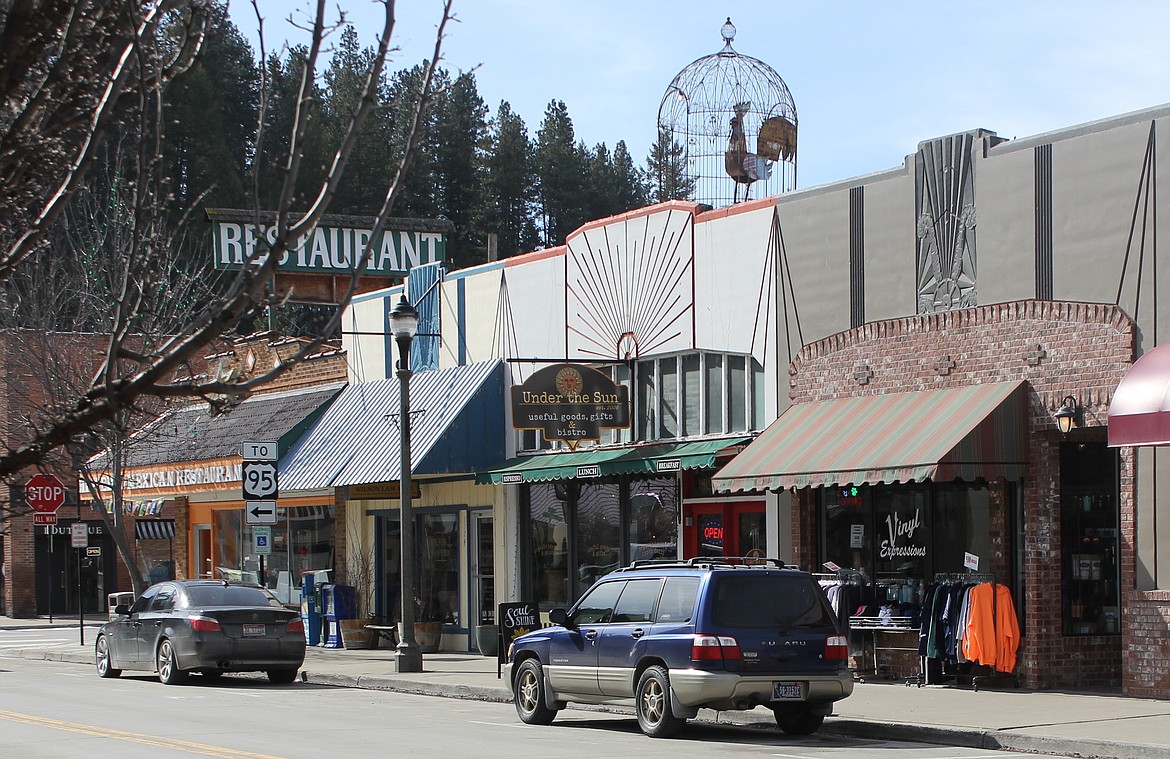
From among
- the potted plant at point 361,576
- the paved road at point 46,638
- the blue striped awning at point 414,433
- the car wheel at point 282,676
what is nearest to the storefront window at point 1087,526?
the blue striped awning at point 414,433

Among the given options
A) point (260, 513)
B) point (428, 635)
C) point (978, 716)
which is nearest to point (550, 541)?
point (428, 635)

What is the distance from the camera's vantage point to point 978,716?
51.5ft

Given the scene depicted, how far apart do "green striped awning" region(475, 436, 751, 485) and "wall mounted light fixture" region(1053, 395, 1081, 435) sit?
4.90 metres

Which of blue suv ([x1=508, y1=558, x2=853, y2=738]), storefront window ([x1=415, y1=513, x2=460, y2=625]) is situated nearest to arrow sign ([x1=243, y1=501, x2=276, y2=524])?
storefront window ([x1=415, y1=513, x2=460, y2=625])

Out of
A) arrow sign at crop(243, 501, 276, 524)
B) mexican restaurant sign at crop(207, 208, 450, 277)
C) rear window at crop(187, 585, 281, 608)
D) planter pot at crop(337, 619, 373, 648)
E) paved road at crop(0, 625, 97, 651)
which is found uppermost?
mexican restaurant sign at crop(207, 208, 450, 277)

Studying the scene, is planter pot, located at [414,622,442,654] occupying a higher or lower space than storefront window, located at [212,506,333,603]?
lower

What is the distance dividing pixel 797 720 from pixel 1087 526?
5.03 m

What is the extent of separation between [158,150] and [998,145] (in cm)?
1425

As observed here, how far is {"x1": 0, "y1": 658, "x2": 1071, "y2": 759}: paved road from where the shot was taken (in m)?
13.8

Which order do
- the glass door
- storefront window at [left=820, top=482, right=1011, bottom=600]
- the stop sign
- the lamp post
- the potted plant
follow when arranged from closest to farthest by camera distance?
storefront window at [left=820, top=482, right=1011, bottom=600], the lamp post, the glass door, the potted plant, the stop sign

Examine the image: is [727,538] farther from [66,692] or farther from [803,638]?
[66,692]

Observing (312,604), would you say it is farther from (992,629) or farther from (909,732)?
(909,732)

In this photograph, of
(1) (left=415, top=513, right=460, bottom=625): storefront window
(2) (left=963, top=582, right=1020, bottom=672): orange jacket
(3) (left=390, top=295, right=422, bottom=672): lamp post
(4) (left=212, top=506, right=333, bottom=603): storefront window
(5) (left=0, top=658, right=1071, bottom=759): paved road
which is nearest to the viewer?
(5) (left=0, top=658, right=1071, bottom=759): paved road

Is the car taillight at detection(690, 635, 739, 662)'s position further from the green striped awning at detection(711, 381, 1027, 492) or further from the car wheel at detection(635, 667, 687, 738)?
the green striped awning at detection(711, 381, 1027, 492)
